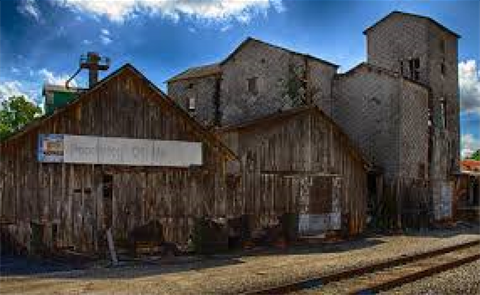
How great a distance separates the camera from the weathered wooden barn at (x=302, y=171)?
20266 millimetres

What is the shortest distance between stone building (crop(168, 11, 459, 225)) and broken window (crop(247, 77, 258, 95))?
56 mm

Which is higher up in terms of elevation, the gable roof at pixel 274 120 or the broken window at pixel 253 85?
the broken window at pixel 253 85

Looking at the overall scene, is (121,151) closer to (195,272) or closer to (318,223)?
(195,272)

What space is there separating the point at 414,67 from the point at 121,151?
70.7ft

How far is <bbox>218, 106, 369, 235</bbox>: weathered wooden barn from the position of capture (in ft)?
66.5

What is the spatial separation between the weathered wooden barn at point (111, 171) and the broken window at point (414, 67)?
58.3 feet

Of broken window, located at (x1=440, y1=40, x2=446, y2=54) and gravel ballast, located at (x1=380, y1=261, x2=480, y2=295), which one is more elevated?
broken window, located at (x1=440, y1=40, x2=446, y2=54)

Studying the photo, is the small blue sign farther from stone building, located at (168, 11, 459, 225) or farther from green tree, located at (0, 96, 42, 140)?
green tree, located at (0, 96, 42, 140)

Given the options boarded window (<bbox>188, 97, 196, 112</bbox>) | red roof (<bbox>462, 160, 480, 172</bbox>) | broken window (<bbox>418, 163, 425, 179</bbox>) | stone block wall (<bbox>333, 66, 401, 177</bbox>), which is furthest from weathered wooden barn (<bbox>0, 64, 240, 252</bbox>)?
red roof (<bbox>462, 160, 480, 172</bbox>)

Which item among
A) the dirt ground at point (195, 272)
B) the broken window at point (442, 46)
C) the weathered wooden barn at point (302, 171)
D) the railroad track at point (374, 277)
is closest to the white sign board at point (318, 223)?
the weathered wooden barn at point (302, 171)

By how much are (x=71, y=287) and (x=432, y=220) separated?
2319 cm

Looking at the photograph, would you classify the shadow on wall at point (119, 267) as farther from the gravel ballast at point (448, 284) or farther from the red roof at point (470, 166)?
the red roof at point (470, 166)

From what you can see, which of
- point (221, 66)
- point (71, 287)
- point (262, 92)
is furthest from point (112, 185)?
point (221, 66)

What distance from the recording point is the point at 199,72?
36844 mm
